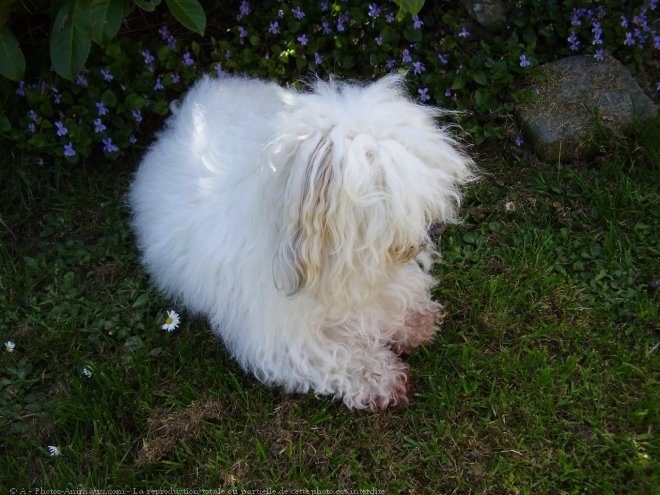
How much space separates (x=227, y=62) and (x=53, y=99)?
943 millimetres

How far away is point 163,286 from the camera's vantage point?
2.82 meters

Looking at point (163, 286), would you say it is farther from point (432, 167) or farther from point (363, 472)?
point (432, 167)

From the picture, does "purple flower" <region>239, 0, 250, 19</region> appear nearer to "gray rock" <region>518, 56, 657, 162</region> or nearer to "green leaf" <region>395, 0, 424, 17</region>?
"green leaf" <region>395, 0, 424, 17</region>

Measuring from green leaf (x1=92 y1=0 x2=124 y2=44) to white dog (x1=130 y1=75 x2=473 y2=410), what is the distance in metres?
0.48

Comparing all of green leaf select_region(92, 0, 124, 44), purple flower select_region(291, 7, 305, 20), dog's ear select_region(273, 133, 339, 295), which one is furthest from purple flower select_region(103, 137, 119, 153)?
dog's ear select_region(273, 133, 339, 295)

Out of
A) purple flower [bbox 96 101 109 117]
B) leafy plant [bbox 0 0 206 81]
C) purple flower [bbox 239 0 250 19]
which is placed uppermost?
purple flower [bbox 239 0 250 19]

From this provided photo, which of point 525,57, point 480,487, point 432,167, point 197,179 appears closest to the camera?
point 432,167

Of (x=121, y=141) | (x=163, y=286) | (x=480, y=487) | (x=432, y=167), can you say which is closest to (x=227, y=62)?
(x=121, y=141)

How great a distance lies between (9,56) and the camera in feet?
9.24

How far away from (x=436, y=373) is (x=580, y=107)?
1643 mm

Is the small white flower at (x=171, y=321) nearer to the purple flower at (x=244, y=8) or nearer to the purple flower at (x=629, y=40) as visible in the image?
the purple flower at (x=244, y=8)

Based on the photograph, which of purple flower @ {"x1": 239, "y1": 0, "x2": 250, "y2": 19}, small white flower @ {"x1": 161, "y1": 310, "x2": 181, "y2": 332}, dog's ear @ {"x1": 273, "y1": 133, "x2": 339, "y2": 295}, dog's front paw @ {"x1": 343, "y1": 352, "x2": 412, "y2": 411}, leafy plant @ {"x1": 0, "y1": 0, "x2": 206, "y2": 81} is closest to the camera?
dog's ear @ {"x1": 273, "y1": 133, "x2": 339, "y2": 295}

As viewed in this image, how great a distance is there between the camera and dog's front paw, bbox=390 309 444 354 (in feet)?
8.73

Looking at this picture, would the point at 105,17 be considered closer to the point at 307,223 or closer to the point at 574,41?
the point at 307,223
